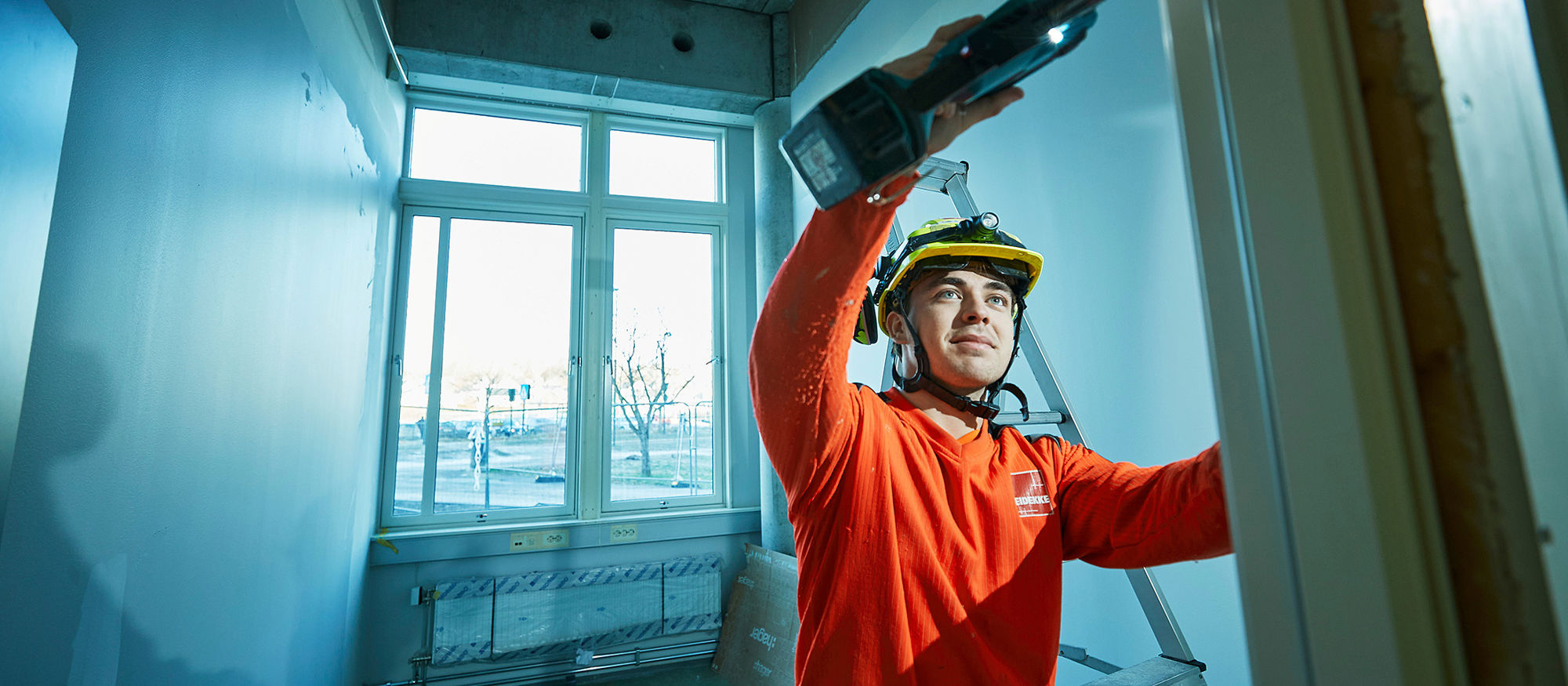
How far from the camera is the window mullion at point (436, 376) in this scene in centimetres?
348

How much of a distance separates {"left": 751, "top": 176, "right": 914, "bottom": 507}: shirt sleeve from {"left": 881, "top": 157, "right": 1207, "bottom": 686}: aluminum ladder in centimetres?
47

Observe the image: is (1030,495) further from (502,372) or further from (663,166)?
(663,166)

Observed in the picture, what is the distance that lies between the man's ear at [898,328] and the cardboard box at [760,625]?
2072 millimetres

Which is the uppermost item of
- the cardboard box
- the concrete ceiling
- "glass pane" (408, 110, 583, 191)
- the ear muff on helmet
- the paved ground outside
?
the concrete ceiling

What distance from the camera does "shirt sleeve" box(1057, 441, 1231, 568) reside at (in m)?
0.92

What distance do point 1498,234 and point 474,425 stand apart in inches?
154

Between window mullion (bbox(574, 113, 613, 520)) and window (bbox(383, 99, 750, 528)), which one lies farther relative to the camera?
window mullion (bbox(574, 113, 613, 520))

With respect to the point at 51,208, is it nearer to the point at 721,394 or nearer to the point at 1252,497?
the point at 1252,497

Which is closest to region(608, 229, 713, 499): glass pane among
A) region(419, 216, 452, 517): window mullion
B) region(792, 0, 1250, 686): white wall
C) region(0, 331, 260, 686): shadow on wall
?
region(419, 216, 452, 517): window mullion

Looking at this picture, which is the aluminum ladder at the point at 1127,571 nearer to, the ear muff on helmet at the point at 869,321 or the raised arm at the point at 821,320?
the ear muff on helmet at the point at 869,321

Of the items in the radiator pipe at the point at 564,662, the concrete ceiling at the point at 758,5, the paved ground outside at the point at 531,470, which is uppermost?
the concrete ceiling at the point at 758,5

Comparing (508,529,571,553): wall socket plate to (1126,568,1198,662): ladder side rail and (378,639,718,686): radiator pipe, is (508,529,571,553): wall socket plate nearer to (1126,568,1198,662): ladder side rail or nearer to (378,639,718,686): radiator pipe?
(378,639,718,686): radiator pipe

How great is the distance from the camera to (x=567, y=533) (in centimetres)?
348

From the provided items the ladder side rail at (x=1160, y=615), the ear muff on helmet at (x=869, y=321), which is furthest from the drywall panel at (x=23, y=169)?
the ladder side rail at (x=1160, y=615)
